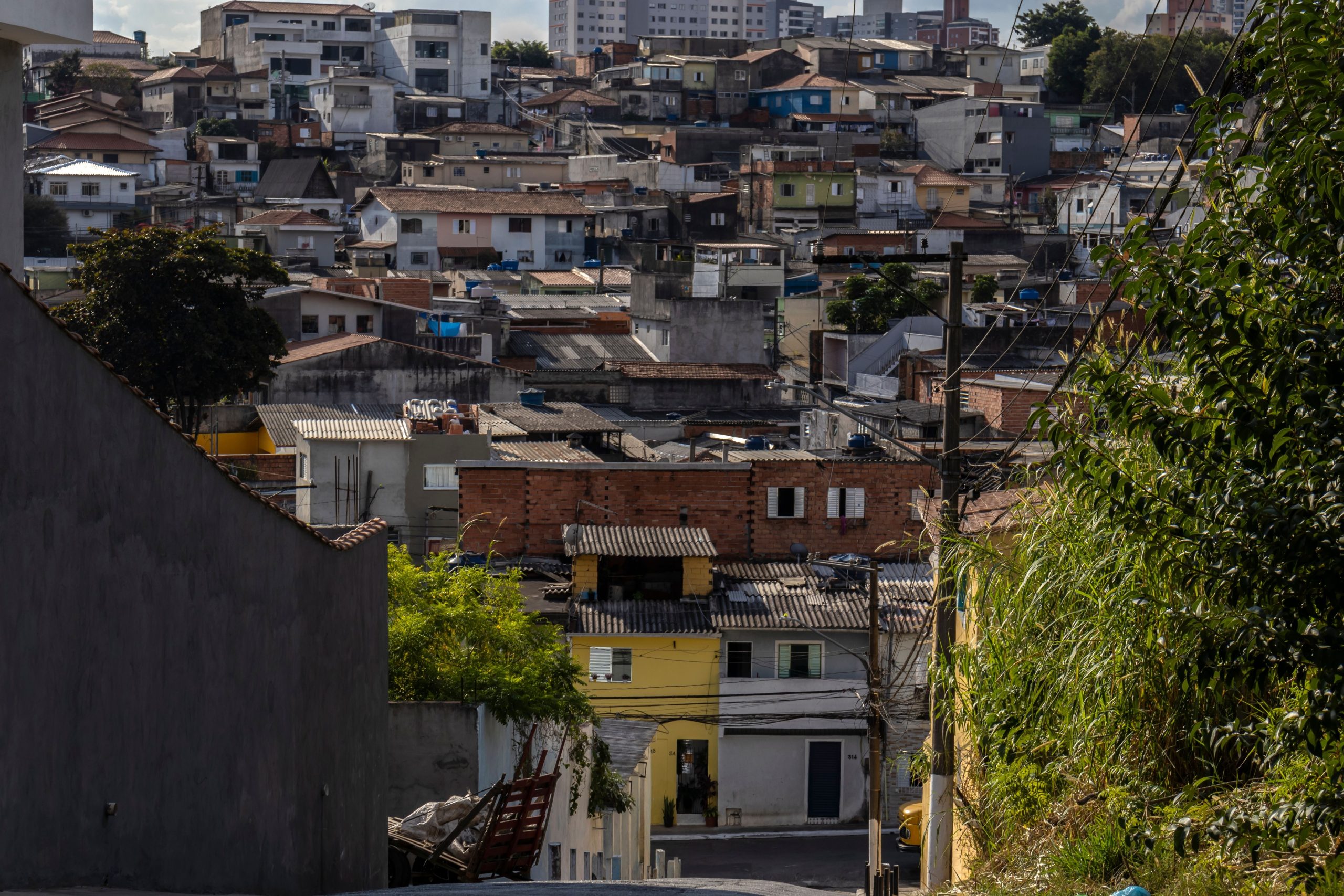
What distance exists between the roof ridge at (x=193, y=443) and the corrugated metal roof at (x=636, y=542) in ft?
48.0

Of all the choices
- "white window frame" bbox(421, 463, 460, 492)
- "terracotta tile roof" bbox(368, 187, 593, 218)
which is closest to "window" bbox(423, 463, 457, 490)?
"white window frame" bbox(421, 463, 460, 492)

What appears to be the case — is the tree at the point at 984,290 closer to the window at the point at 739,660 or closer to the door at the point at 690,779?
the window at the point at 739,660

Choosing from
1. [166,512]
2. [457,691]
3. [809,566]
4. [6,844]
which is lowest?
[809,566]

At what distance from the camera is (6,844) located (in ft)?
16.5

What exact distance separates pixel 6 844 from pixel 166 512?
161 cm

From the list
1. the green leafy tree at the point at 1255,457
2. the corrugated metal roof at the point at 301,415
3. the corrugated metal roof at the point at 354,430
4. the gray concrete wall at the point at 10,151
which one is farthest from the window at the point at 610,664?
the green leafy tree at the point at 1255,457

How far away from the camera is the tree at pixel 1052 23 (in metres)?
104

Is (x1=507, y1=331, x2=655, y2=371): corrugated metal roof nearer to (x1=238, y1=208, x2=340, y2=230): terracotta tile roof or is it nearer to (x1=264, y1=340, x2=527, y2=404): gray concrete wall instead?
(x1=264, y1=340, x2=527, y2=404): gray concrete wall

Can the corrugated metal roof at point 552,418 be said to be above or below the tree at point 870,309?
below

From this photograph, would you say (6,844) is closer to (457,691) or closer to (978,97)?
(457,691)

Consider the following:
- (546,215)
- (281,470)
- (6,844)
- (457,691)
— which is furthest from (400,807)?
(546,215)

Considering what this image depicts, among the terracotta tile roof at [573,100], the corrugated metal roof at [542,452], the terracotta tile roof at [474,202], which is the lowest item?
the corrugated metal roof at [542,452]

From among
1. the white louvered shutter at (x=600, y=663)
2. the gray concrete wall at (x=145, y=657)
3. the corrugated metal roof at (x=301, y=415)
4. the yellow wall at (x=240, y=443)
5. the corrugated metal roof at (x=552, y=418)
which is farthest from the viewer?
the yellow wall at (x=240, y=443)

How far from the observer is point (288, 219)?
59.3 metres
